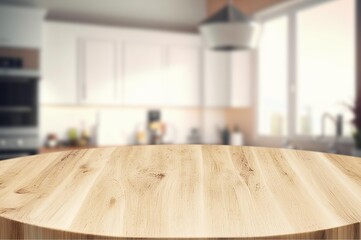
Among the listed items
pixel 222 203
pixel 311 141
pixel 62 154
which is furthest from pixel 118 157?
pixel 311 141

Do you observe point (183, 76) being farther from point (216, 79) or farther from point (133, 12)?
point (133, 12)

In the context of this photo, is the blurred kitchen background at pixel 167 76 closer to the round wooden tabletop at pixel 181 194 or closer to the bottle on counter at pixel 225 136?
the bottle on counter at pixel 225 136

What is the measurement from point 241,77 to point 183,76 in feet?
2.32

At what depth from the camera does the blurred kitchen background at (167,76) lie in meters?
4.28

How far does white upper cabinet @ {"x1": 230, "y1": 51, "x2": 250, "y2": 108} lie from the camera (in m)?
5.45

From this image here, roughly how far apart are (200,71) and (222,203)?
5.23 m

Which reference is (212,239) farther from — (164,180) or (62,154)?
(62,154)

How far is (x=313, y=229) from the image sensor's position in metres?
0.38

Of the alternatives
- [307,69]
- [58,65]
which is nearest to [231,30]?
[307,69]

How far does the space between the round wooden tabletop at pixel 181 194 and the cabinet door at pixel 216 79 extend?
496cm

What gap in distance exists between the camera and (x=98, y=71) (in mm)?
5051

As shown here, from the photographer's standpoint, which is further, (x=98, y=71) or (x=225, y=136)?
(x=225, y=136)

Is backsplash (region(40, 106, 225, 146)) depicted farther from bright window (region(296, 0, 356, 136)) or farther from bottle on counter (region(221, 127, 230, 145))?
bright window (region(296, 0, 356, 136))

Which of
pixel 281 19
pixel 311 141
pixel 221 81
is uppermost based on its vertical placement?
pixel 281 19
